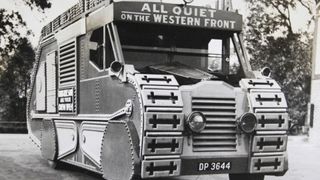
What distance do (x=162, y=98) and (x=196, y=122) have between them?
536mm

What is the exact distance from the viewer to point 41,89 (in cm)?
1095

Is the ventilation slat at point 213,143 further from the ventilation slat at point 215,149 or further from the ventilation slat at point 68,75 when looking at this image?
the ventilation slat at point 68,75

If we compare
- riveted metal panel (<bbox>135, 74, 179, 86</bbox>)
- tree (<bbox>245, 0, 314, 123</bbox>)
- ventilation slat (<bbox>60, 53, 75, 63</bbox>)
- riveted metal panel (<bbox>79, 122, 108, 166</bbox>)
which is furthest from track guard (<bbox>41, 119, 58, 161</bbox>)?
tree (<bbox>245, 0, 314, 123</bbox>)

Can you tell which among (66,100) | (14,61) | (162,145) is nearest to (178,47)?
(162,145)

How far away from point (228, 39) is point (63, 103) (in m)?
3.16

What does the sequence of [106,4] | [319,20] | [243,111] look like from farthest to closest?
[319,20]
[106,4]
[243,111]

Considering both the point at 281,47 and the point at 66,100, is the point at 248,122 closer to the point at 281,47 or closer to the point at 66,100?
the point at 66,100

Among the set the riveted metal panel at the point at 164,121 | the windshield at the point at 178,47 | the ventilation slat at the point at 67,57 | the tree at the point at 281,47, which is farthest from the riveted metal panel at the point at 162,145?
the tree at the point at 281,47

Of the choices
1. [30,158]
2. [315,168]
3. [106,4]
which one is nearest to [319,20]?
[315,168]

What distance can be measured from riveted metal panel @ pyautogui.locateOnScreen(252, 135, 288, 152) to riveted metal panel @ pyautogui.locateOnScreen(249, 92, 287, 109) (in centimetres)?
38

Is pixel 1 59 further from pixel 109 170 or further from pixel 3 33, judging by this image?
pixel 109 170

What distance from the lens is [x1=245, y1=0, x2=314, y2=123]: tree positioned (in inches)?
1024

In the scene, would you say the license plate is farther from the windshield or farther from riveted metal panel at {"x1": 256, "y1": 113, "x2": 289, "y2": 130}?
the windshield

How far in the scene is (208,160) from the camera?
652 cm
